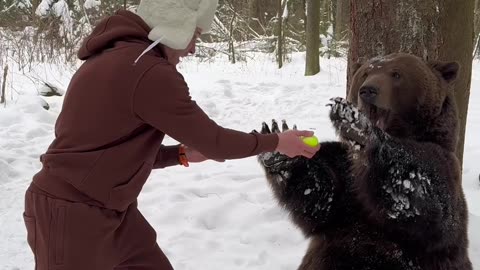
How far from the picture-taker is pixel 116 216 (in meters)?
2.14

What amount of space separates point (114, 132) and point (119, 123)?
0.04 metres

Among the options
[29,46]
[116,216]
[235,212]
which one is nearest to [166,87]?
[116,216]

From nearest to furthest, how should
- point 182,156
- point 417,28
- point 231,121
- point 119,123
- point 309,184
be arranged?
point 119,123
point 182,156
point 309,184
point 417,28
point 231,121

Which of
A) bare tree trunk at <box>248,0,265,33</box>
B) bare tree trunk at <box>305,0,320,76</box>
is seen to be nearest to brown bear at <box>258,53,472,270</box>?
bare tree trunk at <box>305,0,320,76</box>

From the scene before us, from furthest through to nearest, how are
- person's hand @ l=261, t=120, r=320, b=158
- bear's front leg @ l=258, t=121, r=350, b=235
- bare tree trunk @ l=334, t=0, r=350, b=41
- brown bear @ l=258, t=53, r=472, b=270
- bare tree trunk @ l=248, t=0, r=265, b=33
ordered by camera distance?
bare tree trunk @ l=248, t=0, r=265, b=33 → bare tree trunk @ l=334, t=0, r=350, b=41 → bear's front leg @ l=258, t=121, r=350, b=235 → brown bear @ l=258, t=53, r=472, b=270 → person's hand @ l=261, t=120, r=320, b=158

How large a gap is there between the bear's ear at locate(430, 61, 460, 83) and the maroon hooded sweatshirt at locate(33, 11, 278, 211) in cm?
141

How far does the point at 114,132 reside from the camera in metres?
1.96

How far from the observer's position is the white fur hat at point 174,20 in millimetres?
1985

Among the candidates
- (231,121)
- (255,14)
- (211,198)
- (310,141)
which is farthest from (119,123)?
(255,14)

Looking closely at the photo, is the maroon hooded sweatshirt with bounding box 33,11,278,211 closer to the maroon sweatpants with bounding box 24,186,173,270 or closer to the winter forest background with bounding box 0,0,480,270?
the maroon sweatpants with bounding box 24,186,173,270

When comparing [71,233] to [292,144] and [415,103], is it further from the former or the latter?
[415,103]

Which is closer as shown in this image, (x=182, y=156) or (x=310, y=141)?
(x=310, y=141)

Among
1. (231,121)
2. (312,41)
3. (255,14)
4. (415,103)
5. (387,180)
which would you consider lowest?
(255,14)

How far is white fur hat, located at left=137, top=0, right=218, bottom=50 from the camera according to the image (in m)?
1.99
